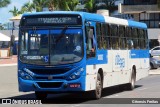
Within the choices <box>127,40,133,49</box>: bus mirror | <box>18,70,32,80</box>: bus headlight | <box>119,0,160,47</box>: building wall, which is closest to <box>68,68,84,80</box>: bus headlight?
<box>18,70,32,80</box>: bus headlight

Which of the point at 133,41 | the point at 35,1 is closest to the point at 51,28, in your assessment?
the point at 133,41

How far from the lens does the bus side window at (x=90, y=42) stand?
59.3 feet

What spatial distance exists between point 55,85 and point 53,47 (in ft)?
3.95

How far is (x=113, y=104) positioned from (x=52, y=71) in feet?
7.14

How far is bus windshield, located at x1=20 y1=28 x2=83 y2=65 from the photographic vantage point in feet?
57.7

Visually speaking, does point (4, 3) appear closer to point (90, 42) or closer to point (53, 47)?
point (90, 42)

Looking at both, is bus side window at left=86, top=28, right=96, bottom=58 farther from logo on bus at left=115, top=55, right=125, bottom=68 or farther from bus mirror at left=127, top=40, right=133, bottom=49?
bus mirror at left=127, top=40, right=133, bottom=49

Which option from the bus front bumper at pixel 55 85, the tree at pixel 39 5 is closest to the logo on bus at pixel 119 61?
the bus front bumper at pixel 55 85

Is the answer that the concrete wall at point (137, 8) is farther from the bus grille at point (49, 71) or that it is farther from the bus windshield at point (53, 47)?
the bus grille at point (49, 71)

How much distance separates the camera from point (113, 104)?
1733cm

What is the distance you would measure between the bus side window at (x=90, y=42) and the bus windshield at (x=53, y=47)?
422mm

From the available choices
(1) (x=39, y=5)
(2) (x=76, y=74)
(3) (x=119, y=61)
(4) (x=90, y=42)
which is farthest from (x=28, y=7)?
(2) (x=76, y=74)

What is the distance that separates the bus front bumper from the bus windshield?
23.7 inches

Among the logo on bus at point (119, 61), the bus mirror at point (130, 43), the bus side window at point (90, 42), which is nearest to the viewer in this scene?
the bus side window at point (90, 42)
